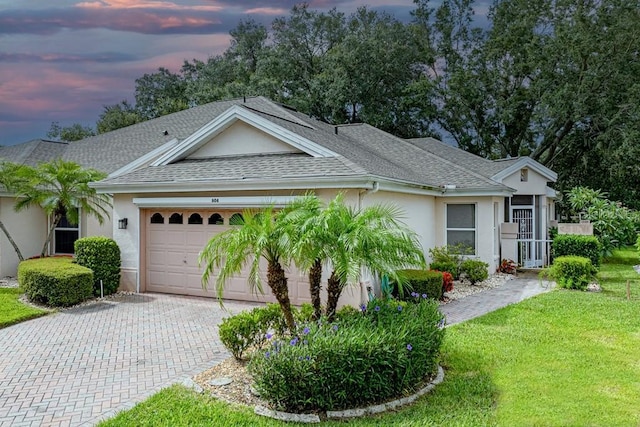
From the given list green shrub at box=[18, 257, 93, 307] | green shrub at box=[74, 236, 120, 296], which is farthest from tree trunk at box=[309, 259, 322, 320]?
green shrub at box=[74, 236, 120, 296]

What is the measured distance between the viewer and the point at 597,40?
27.1 meters

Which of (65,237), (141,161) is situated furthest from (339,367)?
(65,237)

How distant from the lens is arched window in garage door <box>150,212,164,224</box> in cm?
1334

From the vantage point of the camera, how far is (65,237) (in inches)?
671

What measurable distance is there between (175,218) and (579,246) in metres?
13.5

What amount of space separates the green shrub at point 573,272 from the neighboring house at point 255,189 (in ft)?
8.04

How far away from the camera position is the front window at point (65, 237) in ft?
55.5

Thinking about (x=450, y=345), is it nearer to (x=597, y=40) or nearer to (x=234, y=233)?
(x=234, y=233)

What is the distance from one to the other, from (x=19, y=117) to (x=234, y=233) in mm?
34183

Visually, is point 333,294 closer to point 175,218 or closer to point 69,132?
point 175,218

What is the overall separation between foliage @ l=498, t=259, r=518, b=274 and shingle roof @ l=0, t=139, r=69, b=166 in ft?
62.0

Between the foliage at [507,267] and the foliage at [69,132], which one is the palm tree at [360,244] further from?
the foliage at [69,132]

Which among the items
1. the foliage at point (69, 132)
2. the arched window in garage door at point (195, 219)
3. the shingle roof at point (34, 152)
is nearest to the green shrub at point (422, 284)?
the arched window in garage door at point (195, 219)

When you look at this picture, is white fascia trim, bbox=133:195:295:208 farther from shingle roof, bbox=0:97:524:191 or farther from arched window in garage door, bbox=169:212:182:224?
shingle roof, bbox=0:97:524:191
